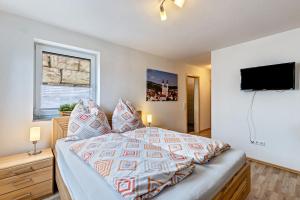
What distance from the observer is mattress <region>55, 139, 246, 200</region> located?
99cm

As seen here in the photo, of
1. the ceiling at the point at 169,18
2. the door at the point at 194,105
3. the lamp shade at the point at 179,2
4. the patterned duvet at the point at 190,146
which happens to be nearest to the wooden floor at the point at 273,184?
the patterned duvet at the point at 190,146

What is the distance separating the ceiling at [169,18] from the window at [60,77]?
16.6 inches

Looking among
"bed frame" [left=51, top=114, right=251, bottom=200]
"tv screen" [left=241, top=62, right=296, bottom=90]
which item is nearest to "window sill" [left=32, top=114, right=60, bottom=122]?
"bed frame" [left=51, top=114, right=251, bottom=200]

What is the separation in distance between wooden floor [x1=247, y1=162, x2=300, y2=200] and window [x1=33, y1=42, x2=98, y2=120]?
9.49 feet

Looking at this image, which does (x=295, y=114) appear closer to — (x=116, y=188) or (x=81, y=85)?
(x=116, y=188)

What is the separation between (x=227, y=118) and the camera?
3311mm

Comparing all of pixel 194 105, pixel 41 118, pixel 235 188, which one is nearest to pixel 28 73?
pixel 41 118

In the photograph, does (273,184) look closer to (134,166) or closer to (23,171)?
(134,166)

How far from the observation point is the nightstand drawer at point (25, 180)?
5.23ft

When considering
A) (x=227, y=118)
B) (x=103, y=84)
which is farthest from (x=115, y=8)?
(x=227, y=118)

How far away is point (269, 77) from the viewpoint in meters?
2.61

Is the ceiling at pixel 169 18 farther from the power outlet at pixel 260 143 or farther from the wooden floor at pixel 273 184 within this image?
the wooden floor at pixel 273 184

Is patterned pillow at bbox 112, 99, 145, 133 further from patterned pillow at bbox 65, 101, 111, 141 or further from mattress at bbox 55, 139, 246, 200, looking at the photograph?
mattress at bbox 55, 139, 246, 200

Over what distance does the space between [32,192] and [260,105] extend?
3730 millimetres
